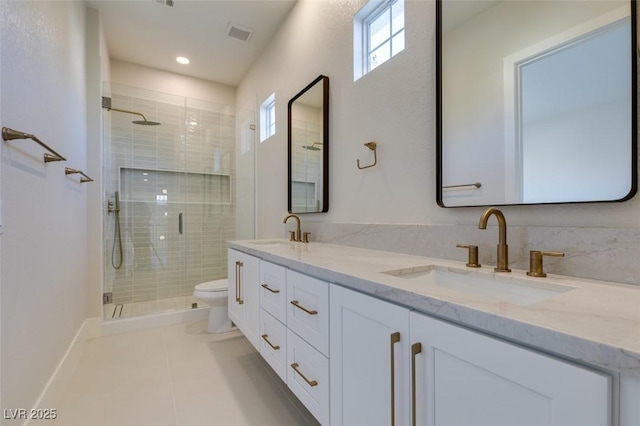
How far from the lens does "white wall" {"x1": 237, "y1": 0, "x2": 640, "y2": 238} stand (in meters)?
1.07

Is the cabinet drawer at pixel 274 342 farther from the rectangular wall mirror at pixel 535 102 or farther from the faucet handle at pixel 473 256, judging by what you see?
the rectangular wall mirror at pixel 535 102

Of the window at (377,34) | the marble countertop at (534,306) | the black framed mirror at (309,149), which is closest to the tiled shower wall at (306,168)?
the black framed mirror at (309,149)

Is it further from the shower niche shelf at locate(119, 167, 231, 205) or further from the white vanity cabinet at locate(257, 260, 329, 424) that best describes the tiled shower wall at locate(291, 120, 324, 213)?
the shower niche shelf at locate(119, 167, 231, 205)

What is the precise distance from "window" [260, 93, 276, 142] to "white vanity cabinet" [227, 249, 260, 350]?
139cm

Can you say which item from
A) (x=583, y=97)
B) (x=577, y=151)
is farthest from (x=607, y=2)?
(x=577, y=151)

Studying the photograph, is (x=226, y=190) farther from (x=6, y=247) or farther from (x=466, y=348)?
(x=466, y=348)

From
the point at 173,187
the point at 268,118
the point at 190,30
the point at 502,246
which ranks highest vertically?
the point at 190,30

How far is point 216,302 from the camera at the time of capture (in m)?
2.55

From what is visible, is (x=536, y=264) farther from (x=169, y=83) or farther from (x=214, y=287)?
(x=169, y=83)

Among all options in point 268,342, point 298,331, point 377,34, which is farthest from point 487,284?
point 377,34

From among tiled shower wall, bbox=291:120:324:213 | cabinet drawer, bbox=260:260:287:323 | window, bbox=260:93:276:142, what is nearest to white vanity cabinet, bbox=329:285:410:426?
cabinet drawer, bbox=260:260:287:323

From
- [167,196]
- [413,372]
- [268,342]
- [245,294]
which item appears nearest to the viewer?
[413,372]

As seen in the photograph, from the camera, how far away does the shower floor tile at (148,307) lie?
2.76 meters

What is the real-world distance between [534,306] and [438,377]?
0.84 feet
